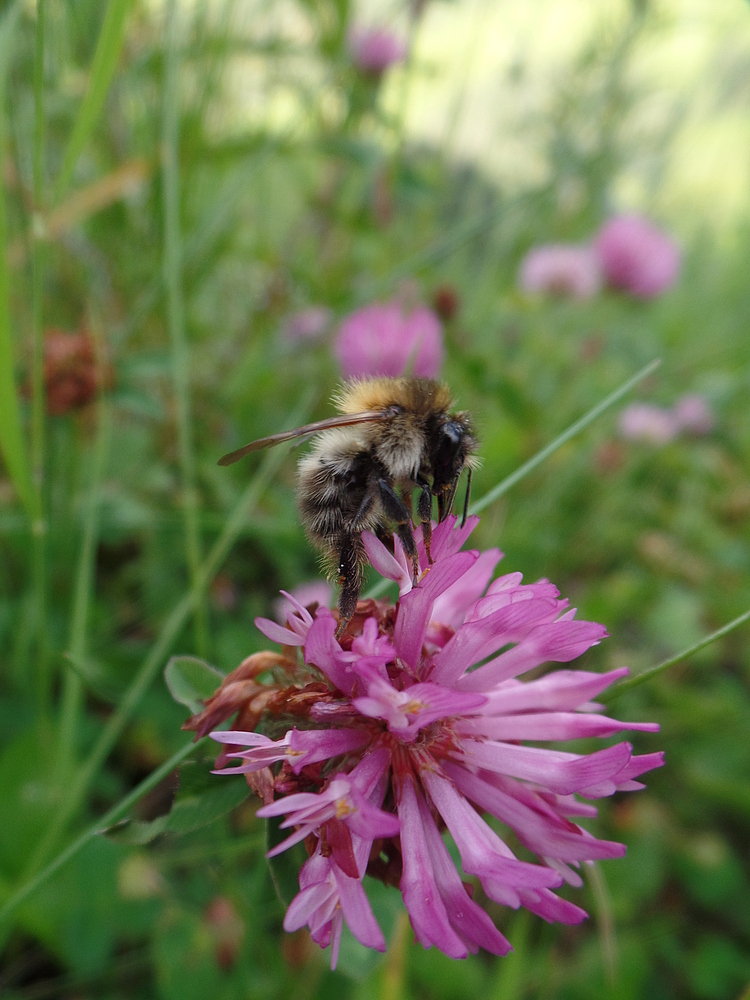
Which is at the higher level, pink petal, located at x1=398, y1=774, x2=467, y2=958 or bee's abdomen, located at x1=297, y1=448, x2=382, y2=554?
bee's abdomen, located at x1=297, y1=448, x2=382, y2=554

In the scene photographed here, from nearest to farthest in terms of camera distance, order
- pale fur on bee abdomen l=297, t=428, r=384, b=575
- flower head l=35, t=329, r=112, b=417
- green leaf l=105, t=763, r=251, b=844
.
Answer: green leaf l=105, t=763, r=251, b=844
pale fur on bee abdomen l=297, t=428, r=384, b=575
flower head l=35, t=329, r=112, b=417

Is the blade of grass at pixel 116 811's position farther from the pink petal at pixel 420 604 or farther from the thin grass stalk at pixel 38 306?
the thin grass stalk at pixel 38 306

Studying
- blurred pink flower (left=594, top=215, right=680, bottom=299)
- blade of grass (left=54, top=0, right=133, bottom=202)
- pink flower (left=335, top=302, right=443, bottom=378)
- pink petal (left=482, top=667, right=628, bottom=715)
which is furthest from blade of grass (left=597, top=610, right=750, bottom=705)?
blurred pink flower (left=594, top=215, right=680, bottom=299)

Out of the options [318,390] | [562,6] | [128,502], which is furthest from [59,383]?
[562,6]

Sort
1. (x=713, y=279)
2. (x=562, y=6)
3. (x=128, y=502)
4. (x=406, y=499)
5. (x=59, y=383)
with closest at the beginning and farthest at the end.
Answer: (x=406, y=499), (x=59, y=383), (x=128, y=502), (x=562, y=6), (x=713, y=279)

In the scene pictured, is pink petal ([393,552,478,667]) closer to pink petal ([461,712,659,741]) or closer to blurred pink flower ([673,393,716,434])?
pink petal ([461,712,659,741])

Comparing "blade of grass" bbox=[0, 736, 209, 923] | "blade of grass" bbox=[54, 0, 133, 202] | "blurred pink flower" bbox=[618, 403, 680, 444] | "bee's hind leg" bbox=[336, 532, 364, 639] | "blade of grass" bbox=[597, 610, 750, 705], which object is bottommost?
"blurred pink flower" bbox=[618, 403, 680, 444]

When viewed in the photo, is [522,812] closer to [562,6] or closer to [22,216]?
[22,216]

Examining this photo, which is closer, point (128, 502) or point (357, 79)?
point (128, 502)
